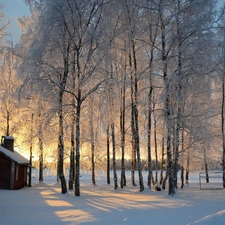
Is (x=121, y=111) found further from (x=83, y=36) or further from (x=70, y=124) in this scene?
(x=83, y=36)

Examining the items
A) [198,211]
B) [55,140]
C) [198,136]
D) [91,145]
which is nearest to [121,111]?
[91,145]

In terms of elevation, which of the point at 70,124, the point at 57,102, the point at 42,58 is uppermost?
the point at 42,58

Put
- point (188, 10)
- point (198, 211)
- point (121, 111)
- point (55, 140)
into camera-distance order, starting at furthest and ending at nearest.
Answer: point (121, 111), point (55, 140), point (188, 10), point (198, 211)

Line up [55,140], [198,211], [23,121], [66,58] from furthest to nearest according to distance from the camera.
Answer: [23,121]
[55,140]
[66,58]
[198,211]

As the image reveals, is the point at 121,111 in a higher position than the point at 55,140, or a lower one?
higher

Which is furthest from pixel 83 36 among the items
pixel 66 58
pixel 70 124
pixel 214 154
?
pixel 214 154

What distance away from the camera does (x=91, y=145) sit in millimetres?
23984

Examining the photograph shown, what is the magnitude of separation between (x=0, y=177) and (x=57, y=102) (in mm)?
7547

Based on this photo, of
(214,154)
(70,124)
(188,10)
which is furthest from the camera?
(214,154)

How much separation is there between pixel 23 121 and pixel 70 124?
820 cm

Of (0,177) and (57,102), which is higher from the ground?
(57,102)

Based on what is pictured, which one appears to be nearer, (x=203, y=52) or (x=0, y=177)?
(x=203, y=52)

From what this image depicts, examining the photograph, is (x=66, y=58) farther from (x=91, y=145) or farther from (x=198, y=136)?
(x=91, y=145)

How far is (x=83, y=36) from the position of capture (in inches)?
633
